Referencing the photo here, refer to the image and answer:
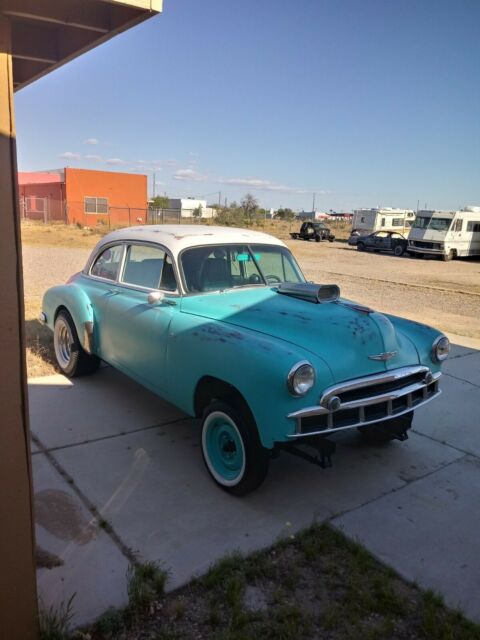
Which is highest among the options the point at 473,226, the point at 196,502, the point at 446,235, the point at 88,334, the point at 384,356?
the point at 473,226

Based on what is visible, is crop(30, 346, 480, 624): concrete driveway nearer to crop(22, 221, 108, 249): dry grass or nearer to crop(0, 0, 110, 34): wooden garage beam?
crop(0, 0, 110, 34): wooden garage beam

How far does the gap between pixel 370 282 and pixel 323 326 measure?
38.8 ft

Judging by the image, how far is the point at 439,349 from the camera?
152 inches

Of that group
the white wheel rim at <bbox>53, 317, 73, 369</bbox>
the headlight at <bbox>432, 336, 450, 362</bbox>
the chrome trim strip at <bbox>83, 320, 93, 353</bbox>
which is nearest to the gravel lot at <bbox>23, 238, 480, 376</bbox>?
the white wheel rim at <bbox>53, 317, 73, 369</bbox>

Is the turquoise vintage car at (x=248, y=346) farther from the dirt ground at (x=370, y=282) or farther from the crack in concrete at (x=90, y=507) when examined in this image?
the dirt ground at (x=370, y=282)

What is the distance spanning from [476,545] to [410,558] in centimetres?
46

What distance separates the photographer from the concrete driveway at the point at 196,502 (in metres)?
2.73

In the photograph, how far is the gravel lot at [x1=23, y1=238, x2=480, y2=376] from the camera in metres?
8.41

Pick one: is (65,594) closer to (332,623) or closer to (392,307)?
(332,623)

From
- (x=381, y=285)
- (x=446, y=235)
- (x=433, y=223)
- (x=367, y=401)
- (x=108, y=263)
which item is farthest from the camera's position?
(x=433, y=223)

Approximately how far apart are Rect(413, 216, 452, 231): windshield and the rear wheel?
22.8 meters

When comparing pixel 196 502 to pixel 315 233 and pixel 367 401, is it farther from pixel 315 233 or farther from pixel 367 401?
pixel 315 233

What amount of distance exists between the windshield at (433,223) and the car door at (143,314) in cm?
2300

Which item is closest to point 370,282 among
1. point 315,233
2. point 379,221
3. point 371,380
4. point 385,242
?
point 371,380
